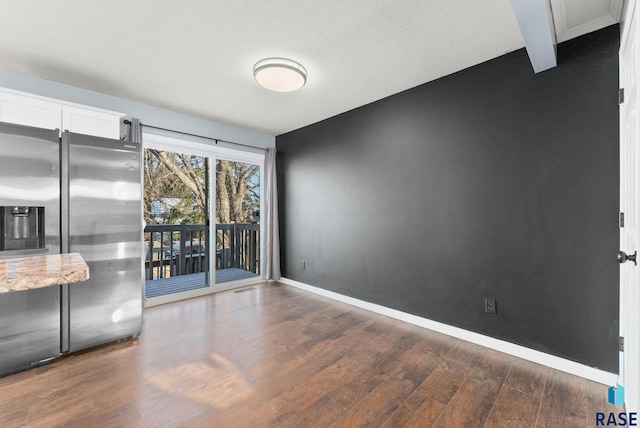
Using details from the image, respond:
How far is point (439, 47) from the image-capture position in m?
2.33

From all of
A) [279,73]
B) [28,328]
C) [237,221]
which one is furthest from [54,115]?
[237,221]

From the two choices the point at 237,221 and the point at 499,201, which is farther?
the point at 237,221

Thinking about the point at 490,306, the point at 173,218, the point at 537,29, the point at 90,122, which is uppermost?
the point at 537,29

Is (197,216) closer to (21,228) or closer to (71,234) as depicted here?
(71,234)

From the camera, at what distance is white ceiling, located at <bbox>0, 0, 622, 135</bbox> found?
6.19ft

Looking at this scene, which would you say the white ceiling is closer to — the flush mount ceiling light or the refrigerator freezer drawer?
the flush mount ceiling light

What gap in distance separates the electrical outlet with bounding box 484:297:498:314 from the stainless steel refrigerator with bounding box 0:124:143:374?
10.7 feet

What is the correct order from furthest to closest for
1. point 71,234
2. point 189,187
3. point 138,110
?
1. point 189,187
2. point 138,110
3. point 71,234

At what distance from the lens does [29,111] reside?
2393mm

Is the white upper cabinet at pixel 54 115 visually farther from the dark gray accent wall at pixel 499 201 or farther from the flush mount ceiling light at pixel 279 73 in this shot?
the dark gray accent wall at pixel 499 201

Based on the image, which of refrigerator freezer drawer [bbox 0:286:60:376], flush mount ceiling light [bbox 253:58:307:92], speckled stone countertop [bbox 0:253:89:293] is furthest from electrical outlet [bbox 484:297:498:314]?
refrigerator freezer drawer [bbox 0:286:60:376]

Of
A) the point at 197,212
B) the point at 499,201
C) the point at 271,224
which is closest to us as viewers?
the point at 499,201

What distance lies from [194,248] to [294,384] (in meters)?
3.61

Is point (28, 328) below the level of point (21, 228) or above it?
below
